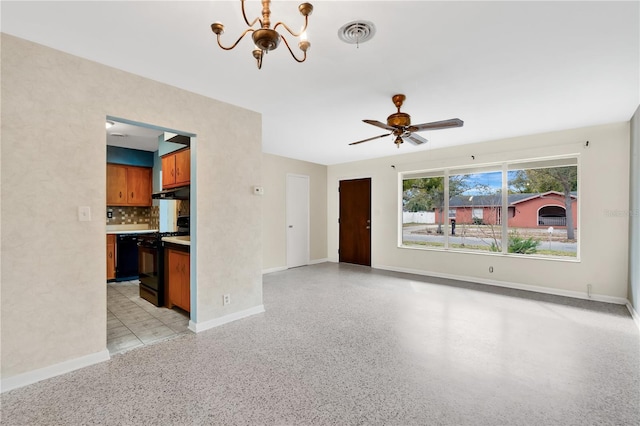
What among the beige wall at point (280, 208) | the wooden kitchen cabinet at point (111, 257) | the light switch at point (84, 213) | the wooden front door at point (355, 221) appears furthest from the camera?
the wooden front door at point (355, 221)

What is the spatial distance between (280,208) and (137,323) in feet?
11.3

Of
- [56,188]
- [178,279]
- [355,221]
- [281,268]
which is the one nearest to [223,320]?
[178,279]

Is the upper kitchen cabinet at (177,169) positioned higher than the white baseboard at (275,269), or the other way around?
the upper kitchen cabinet at (177,169)

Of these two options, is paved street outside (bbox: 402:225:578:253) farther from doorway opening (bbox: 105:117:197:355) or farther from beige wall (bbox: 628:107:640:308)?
doorway opening (bbox: 105:117:197:355)

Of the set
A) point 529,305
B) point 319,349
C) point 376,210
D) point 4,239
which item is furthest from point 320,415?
point 376,210

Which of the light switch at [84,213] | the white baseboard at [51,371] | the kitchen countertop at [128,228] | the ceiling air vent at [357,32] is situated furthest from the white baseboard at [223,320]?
the kitchen countertop at [128,228]

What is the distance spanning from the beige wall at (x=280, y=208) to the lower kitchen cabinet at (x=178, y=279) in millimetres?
2269

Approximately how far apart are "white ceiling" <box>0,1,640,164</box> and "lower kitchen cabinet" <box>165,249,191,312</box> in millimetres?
1731

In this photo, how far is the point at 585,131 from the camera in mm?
4070

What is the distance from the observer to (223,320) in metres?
3.20

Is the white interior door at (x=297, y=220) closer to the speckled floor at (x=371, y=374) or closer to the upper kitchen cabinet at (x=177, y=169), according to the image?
the upper kitchen cabinet at (x=177, y=169)

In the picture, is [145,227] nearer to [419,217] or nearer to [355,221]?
[355,221]

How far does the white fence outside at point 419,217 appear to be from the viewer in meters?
5.77

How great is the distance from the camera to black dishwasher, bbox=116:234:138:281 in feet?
16.6
